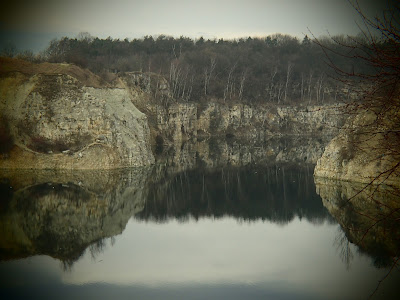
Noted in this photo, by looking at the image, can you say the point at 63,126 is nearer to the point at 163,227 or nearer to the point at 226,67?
the point at 163,227

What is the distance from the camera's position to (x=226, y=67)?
113 m

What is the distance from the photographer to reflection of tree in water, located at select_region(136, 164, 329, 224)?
32.0 metres

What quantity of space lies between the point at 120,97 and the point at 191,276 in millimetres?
38736

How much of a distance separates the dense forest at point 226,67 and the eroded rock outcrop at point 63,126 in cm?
4220

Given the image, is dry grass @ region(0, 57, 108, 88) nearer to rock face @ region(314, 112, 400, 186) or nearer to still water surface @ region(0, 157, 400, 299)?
still water surface @ region(0, 157, 400, 299)

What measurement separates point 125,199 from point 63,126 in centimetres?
1700

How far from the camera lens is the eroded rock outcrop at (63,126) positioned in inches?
1797

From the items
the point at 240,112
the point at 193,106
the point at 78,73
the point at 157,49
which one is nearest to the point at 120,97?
the point at 78,73

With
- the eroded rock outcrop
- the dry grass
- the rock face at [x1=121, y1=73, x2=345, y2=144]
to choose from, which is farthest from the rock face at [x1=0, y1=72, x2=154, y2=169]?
the rock face at [x1=121, y1=73, x2=345, y2=144]

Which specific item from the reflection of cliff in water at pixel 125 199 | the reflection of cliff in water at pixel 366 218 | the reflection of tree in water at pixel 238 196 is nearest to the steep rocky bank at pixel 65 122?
the reflection of cliff in water at pixel 125 199

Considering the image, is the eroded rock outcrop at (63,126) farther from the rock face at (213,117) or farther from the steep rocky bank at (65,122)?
the rock face at (213,117)

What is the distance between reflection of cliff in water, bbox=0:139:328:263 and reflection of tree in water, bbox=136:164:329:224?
Result: 0.23ft

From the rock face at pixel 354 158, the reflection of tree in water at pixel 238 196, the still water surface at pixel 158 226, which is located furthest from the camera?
the rock face at pixel 354 158

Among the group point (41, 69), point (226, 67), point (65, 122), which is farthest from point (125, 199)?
point (226, 67)
